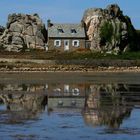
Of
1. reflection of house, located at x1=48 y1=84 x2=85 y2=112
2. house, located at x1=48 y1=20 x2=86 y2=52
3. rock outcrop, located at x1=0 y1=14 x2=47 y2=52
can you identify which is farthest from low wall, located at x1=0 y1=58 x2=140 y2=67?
reflection of house, located at x1=48 y1=84 x2=85 y2=112

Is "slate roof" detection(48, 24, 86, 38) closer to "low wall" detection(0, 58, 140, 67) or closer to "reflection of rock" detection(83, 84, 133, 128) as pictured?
"low wall" detection(0, 58, 140, 67)

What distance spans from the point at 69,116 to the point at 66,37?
79.1 metres

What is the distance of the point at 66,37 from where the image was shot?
103m

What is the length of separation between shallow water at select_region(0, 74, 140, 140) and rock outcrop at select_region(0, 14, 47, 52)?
65.8 m

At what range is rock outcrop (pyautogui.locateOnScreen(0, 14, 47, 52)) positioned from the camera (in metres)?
102

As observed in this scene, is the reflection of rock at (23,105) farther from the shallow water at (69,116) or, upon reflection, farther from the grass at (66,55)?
the grass at (66,55)

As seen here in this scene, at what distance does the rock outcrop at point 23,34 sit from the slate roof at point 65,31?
2.28 metres

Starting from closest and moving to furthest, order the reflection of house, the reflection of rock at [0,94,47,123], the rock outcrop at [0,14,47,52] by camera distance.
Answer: the reflection of rock at [0,94,47,123]
the reflection of house
the rock outcrop at [0,14,47,52]

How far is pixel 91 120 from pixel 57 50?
7938 cm

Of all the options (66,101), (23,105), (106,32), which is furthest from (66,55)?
(23,105)

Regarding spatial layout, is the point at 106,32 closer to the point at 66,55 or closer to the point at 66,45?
the point at 66,45

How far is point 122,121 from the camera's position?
22.3m

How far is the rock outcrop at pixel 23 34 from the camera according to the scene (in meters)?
102

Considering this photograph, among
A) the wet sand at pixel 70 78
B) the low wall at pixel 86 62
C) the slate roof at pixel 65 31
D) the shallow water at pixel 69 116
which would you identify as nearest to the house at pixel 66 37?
the slate roof at pixel 65 31
